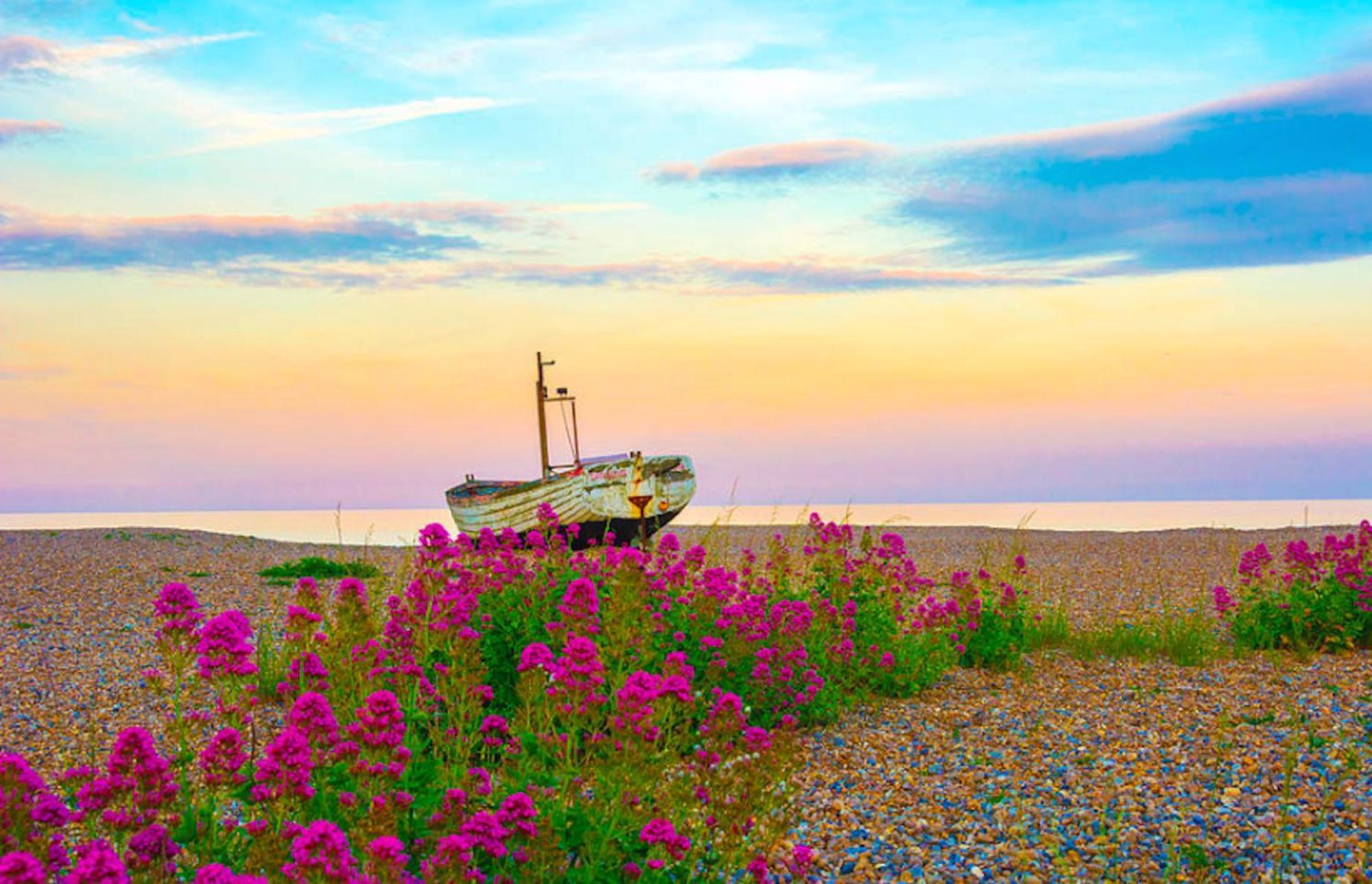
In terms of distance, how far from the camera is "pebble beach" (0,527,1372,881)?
5453 millimetres

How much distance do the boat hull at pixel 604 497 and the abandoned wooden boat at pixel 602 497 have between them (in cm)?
1

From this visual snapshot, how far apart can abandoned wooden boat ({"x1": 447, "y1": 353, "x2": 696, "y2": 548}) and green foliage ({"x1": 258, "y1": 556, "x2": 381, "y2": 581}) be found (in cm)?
416

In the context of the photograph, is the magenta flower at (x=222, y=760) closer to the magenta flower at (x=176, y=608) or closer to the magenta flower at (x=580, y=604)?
the magenta flower at (x=176, y=608)

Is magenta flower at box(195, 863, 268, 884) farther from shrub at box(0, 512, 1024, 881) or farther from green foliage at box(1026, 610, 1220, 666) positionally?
green foliage at box(1026, 610, 1220, 666)

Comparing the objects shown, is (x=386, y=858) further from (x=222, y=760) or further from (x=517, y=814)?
(x=222, y=760)

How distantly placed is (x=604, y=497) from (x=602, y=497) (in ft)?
0.18

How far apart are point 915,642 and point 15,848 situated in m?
7.30

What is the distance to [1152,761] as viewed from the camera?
22.6ft

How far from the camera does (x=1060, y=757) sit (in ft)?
23.1

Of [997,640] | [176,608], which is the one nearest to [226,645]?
[176,608]

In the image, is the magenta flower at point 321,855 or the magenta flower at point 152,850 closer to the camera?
the magenta flower at point 321,855

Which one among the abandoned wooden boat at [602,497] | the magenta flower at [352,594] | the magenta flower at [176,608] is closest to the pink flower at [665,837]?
the magenta flower at [176,608]

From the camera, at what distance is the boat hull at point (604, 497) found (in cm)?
2302

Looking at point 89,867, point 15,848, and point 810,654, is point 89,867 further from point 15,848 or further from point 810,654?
point 810,654
